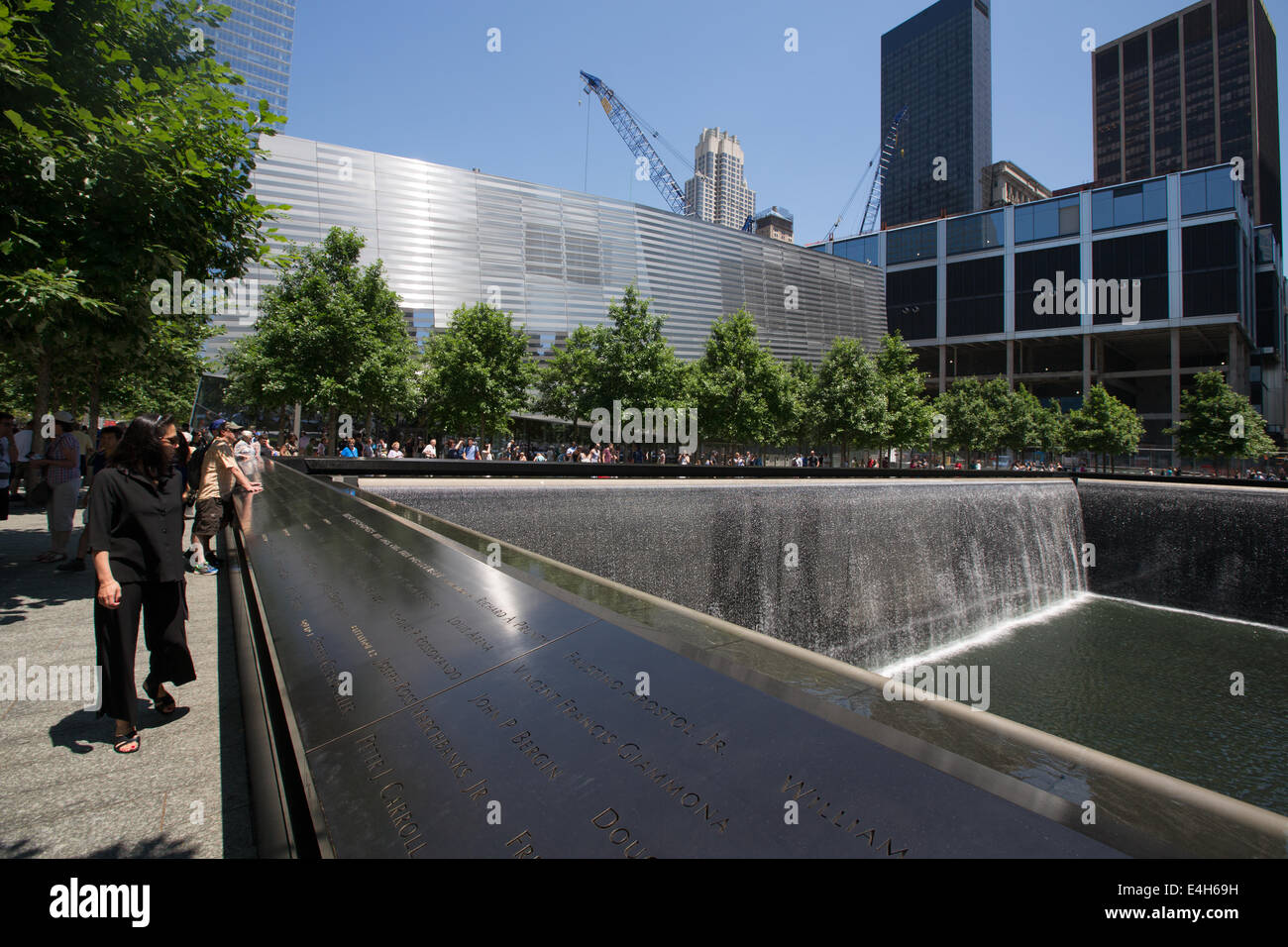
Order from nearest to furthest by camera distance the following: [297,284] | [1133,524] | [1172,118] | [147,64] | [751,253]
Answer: [147,64] < [1133,524] < [297,284] < [751,253] < [1172,118]

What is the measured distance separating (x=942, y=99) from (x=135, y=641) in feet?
604

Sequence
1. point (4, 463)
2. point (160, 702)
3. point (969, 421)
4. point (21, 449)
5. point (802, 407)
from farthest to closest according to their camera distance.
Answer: point (969, 421)
point (802, 407)
point (21, 449)
point (4, 463)
point (160, 702)

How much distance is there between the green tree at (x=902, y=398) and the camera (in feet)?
123

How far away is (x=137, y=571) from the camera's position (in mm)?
3461

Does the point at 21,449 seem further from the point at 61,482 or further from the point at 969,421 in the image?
the point at 969,421

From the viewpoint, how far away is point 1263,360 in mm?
74062

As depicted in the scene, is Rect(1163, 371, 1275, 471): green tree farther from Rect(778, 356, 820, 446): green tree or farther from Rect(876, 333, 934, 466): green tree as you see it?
Rect(778, 356, 820, 446): green tree

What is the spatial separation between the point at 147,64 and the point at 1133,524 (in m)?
18.2

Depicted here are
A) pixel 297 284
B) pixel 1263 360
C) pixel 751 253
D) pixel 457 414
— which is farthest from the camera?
pixel 1263 360

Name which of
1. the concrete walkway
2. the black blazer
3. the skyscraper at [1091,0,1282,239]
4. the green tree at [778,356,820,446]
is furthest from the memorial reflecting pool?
the skyscraper at [1091,0,1282,239]

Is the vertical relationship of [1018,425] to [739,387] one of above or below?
below

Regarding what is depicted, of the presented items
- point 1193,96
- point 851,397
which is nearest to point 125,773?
point 851,397

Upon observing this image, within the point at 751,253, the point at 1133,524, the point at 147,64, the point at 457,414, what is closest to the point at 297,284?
the point at 457,414

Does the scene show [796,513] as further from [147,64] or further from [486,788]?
[147,64]
